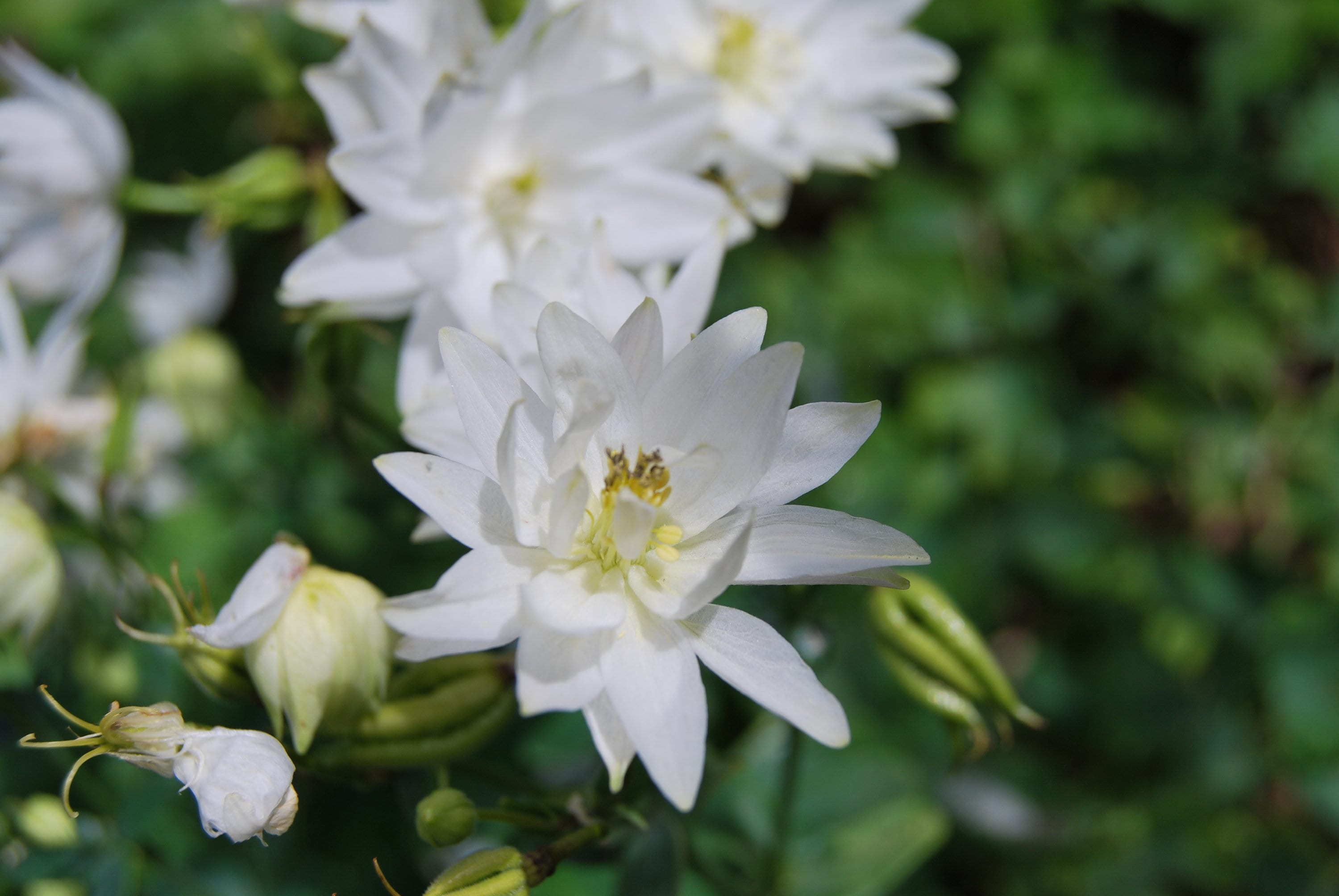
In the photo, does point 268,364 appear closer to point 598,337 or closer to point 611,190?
point 611,190

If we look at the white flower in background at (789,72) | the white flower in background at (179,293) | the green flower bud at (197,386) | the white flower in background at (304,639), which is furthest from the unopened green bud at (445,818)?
the white flower in background at (179,293)

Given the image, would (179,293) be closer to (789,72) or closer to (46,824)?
(46,824)

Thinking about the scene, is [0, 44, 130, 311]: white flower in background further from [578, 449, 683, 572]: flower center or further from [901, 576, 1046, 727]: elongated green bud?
[901, 576, 1046, 727]: elongated green bud

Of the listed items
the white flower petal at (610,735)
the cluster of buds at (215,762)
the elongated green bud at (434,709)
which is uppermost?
the white flower petal at (610,735)

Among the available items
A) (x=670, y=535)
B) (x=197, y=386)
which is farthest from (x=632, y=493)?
(x=197, y=386)

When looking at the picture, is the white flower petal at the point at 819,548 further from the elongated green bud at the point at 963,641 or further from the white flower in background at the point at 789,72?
the white flower in background at the point at 789,72

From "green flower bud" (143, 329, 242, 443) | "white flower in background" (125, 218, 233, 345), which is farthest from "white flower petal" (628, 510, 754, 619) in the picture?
"white flower in background" (125, 218, 233, 345)

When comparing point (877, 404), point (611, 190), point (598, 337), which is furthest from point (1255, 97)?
point (598, 337)
